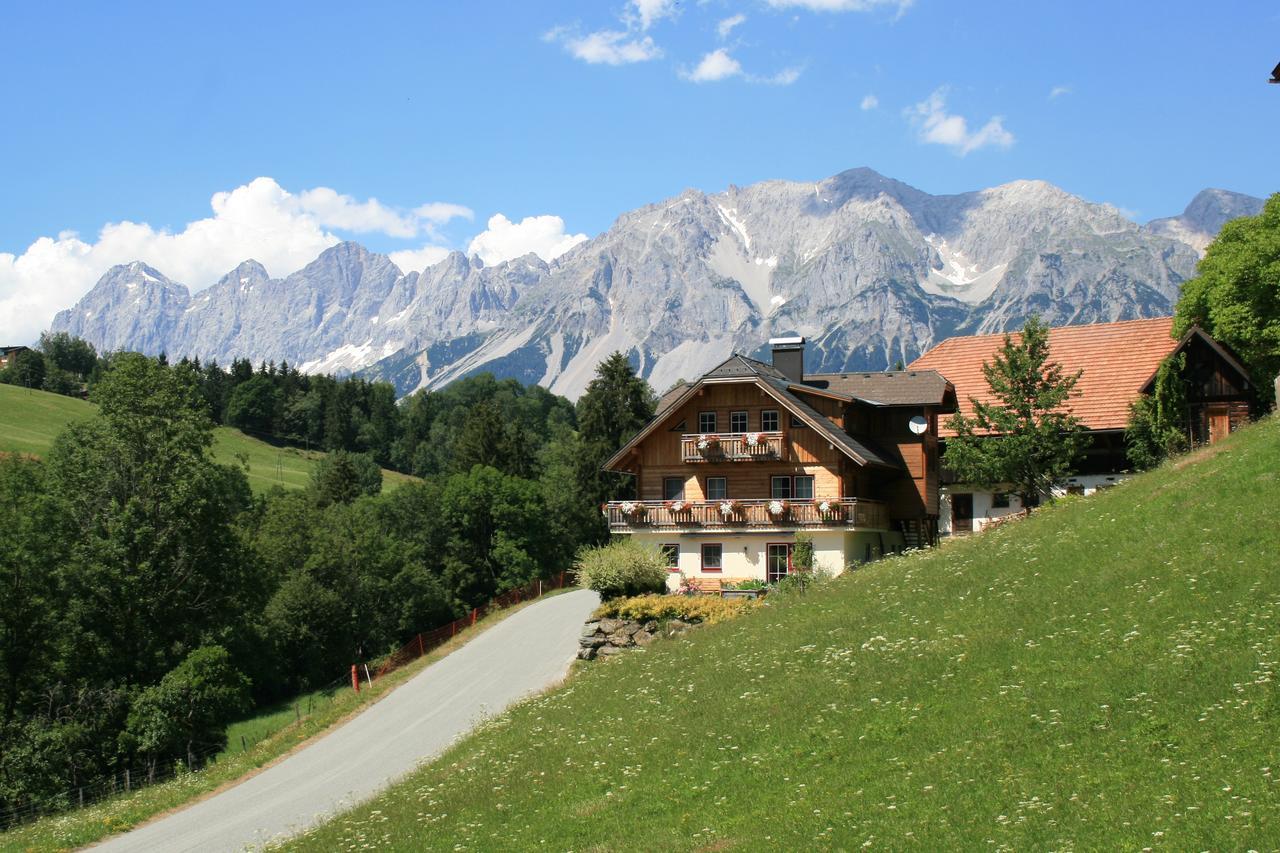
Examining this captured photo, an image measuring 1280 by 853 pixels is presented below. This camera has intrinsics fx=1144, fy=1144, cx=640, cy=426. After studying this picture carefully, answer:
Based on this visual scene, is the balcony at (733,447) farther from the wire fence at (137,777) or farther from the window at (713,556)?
the wire fence at (137,777)

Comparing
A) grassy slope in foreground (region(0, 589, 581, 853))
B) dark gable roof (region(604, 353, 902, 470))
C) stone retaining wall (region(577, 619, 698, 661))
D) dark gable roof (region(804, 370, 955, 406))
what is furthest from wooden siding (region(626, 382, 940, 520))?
stone retaining wall (region(577, 619, 698, 661))

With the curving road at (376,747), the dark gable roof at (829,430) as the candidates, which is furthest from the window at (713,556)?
the dark gable roof at (829,430)

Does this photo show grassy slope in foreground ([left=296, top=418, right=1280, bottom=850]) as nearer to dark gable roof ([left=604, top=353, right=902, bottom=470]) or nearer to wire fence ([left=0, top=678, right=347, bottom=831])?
dark gable roof ([left=604, top=353, right=902, bottom=470])

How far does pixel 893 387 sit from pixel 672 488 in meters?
10.8

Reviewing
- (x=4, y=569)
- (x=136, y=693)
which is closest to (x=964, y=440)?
(x=136, y=693)

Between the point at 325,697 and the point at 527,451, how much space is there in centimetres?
4297

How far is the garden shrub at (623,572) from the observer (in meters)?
35.5

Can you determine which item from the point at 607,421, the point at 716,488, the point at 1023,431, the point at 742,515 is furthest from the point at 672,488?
the point at 607,421

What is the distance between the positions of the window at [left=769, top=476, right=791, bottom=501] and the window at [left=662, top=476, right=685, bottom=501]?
142 inches

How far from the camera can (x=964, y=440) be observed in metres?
43.1

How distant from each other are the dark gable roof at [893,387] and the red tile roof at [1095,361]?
2.41 meters

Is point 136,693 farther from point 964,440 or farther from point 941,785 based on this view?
point 941,785

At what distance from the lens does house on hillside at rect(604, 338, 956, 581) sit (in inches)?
1702

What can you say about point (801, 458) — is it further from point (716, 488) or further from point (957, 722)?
point (957, 722)
